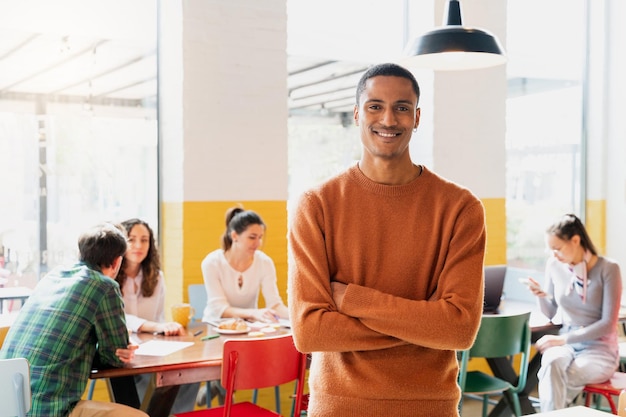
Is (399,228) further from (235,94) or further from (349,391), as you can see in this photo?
(235,94)

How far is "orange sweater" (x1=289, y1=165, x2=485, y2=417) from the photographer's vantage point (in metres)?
1.69

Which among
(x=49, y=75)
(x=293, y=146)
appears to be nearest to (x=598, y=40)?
(x=293, y=146)

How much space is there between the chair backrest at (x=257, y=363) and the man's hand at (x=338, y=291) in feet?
4.18

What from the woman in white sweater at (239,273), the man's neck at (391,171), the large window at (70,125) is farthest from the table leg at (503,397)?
the man's neck at (391,171)

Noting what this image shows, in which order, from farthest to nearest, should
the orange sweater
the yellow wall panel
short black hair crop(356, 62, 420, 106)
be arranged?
the yellow wall panel < short black hair crop(356, 62, 420, 106) < the orange sweater

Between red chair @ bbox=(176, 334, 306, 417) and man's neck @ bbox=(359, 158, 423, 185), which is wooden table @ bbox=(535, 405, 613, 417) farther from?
red chair @ bbox=(176, 334, 306, 417)

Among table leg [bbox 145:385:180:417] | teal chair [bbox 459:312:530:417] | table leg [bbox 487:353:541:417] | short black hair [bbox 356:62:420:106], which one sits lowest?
table leg [bbox 487:353:541:417]

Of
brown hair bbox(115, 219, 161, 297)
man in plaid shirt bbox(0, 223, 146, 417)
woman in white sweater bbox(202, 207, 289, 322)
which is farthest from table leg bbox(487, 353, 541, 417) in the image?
man in plaid shirt bbox(0, 223, 146, 417)

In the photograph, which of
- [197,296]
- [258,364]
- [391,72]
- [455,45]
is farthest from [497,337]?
[391,72]

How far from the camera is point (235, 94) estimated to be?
4.80 metres

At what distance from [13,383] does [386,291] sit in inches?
63.4

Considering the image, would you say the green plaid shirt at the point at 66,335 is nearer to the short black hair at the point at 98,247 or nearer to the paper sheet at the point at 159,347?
the short black hair at the point at 98,247

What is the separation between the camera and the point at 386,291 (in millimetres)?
1763

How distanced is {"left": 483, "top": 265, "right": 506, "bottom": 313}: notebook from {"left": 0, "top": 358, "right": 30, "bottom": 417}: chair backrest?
2642 millimetres
